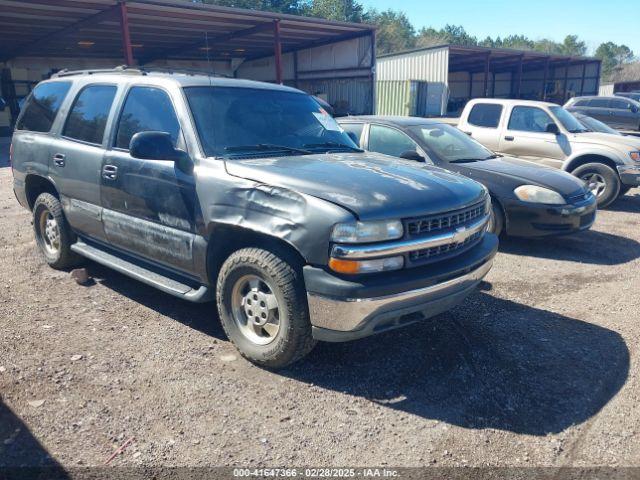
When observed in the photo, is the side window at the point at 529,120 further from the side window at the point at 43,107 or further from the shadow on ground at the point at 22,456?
the shadow on ground at the point at 22,456

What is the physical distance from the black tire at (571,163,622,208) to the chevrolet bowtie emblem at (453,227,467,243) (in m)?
6.47

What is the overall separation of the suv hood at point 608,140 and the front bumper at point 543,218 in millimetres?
3065

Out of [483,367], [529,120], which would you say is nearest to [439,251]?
[483,367]

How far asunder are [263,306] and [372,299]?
86cm

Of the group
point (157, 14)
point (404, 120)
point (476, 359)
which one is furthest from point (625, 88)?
point (476, 359)

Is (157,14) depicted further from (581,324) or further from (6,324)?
(581,324)

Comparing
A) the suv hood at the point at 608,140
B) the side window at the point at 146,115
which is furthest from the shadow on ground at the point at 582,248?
the side window at the point at 146,115

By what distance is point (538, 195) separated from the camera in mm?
6277

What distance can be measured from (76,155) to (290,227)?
2716 millimetres

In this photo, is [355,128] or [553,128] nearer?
[355,128]

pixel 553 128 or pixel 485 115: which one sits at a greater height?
pixel 485 115

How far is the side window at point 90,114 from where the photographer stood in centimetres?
459

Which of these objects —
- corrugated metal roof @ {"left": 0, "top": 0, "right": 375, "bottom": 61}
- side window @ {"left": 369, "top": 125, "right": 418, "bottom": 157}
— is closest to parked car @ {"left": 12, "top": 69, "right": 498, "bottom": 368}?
side window @ {"left": 369, "top": 125, "right": 418, "bottom": 157}

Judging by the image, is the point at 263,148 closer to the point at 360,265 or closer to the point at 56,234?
the point at 360,265
